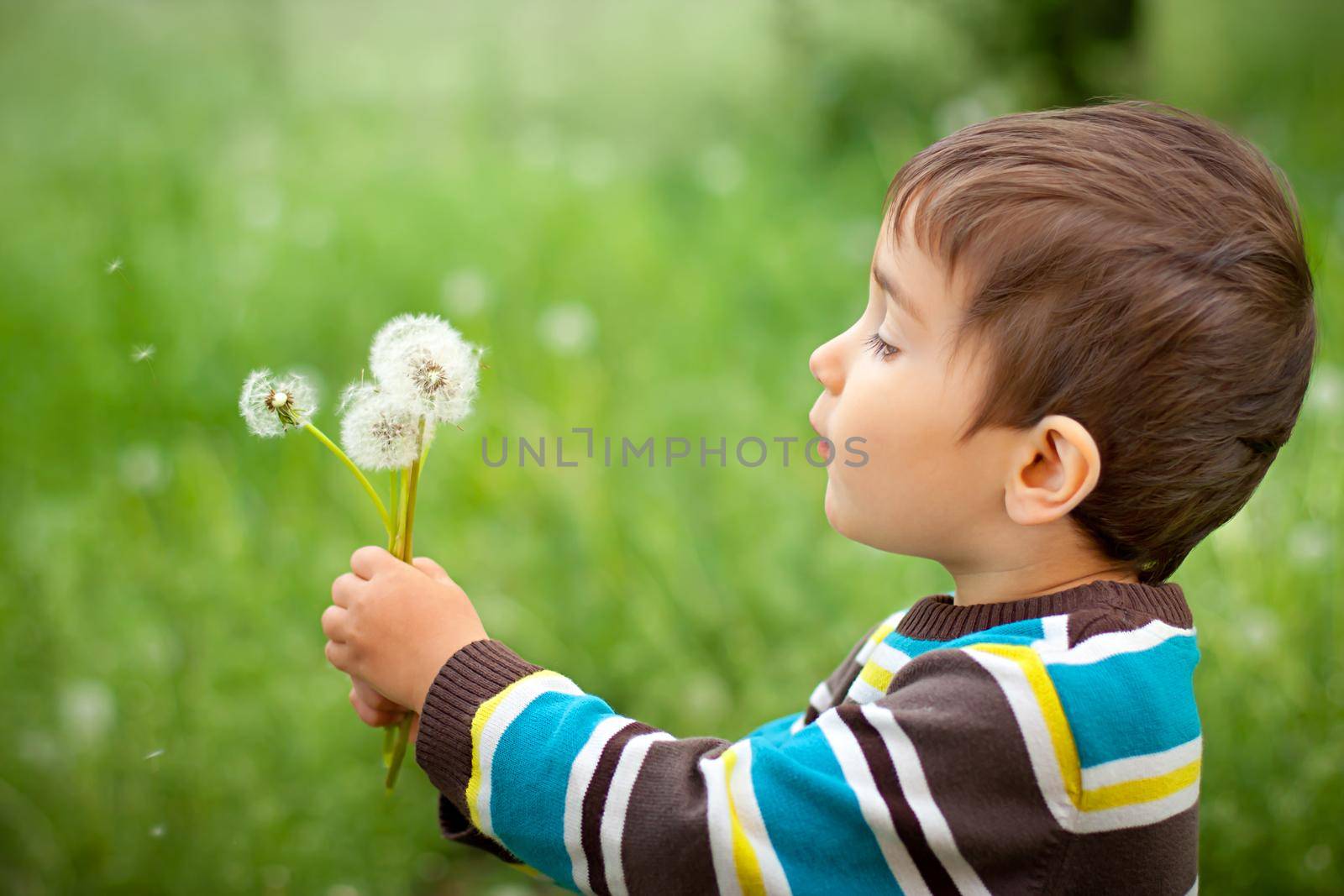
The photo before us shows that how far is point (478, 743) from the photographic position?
2.54ft

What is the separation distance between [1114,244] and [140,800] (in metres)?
1.44

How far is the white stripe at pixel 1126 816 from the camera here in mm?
729

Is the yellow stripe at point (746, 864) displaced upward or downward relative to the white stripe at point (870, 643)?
downward

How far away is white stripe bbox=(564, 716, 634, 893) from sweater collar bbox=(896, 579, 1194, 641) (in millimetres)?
Answer: 250

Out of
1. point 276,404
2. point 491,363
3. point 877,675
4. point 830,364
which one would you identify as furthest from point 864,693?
point 491,363

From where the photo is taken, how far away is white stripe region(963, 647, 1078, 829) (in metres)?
0.71

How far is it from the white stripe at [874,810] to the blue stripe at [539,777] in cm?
16

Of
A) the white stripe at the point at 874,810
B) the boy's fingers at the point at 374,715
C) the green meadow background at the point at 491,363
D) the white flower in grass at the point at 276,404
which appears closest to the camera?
the white stripe at the point at 874,810

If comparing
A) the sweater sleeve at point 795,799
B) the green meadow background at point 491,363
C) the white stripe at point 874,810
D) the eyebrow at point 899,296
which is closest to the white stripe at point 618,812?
the sweater sleeve at point 795,799

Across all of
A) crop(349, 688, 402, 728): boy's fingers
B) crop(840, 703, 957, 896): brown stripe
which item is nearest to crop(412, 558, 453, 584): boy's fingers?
crop(349, 688, 402, 728): boy's fingers

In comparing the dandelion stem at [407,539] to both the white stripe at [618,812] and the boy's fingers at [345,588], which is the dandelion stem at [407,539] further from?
the white stripe at [618,812]

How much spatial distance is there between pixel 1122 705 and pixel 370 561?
0.52 m

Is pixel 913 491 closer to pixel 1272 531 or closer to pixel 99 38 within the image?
pixel 1272 531

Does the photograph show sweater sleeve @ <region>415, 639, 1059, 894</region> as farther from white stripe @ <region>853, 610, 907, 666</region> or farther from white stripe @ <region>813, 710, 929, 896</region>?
white stripe @ <region>853, 610, 907, 666</region>
